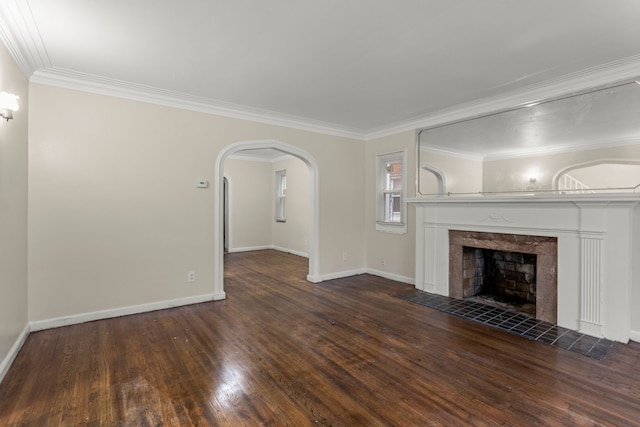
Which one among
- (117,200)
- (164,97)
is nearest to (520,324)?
(117,200)

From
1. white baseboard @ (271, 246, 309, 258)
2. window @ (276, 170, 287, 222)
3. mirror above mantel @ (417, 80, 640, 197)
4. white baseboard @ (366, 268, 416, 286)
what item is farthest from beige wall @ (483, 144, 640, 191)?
window @ (276, 170, 287, 222)

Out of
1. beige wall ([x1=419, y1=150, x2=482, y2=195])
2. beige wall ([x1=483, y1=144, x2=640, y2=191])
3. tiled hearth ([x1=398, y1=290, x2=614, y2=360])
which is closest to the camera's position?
tiled hearth ([x1=398, y1=290, x2=614, y2=360])

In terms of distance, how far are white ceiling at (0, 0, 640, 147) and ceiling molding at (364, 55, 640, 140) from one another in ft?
0.05

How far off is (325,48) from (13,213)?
2.99 m

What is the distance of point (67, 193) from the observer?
3.31m

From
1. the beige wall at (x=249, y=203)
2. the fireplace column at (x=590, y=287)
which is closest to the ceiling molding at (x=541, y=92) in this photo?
the fireplace column at (x=590, y=287)

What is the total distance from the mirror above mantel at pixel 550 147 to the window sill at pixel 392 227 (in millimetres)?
831

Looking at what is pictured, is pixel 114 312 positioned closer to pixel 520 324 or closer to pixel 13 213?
pixel 13 213

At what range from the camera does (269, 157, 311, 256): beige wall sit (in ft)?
25.5

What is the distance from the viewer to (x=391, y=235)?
5406mm

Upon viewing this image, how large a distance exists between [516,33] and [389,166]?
3.22m

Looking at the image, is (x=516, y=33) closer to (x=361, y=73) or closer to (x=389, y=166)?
(x=361, y=73)

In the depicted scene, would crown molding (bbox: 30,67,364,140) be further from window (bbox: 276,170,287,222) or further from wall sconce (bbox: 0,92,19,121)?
window (bbox: 276,170,287,222)

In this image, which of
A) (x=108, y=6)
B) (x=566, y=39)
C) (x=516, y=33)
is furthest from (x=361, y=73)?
(x=108, y=6)
